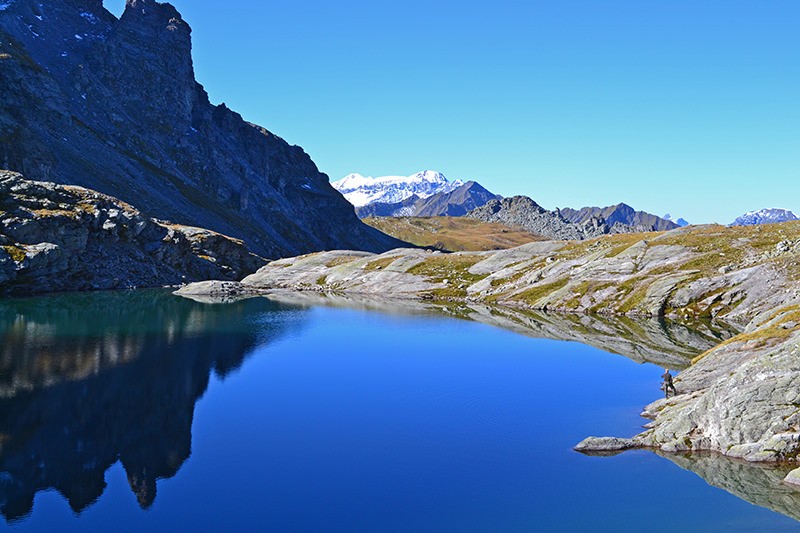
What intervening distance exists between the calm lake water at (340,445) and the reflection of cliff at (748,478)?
0.14 metres

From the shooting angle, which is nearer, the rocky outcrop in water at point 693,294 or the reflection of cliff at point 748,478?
the reflection of cliff at point 748,478

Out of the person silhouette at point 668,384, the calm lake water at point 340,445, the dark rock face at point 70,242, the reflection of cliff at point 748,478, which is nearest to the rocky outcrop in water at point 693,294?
the reflection of cliff at point 748,478

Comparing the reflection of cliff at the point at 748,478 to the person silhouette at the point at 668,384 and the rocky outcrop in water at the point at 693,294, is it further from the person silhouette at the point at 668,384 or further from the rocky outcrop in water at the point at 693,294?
the person silhouette at the point at 668,384

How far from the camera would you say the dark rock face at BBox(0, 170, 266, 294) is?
14838cm

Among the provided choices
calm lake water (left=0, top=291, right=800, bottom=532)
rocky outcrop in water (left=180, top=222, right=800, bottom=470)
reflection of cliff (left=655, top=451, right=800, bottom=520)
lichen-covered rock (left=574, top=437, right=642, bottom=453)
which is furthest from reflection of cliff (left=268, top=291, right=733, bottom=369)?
reflection of cliff (left=655, top=451, right=800, bottom=520)

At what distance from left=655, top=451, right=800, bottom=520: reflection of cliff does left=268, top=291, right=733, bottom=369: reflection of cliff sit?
34.5 metres

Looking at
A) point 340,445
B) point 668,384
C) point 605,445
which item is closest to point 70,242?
point 340,445

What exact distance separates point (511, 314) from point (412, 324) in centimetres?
2525

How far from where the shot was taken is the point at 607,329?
105562 millimetres

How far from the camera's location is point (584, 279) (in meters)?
142

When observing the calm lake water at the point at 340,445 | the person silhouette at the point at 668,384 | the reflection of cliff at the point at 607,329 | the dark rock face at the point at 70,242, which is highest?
the dark rock face at the point at 70,242

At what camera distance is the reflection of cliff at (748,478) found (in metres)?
33.8

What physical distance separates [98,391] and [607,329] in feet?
259

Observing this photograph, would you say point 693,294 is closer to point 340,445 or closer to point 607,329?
point 607,329
